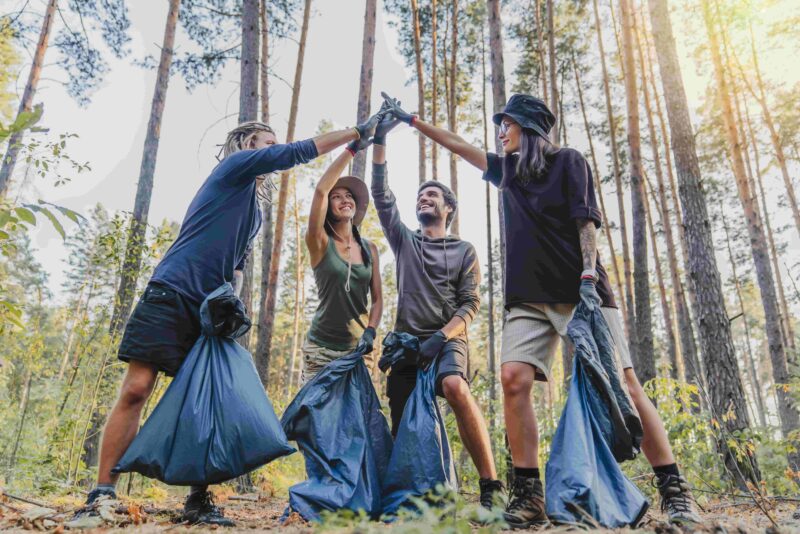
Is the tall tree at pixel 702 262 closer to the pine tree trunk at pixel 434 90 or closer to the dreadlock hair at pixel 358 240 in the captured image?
the dreadlock hair at pixel 358 240

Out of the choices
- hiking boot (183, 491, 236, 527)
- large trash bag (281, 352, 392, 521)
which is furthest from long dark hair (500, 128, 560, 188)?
hiking boot (183, 491, 236, 527)

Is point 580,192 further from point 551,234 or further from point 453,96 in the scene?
point 453,96

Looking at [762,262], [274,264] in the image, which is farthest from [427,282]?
[762,262]

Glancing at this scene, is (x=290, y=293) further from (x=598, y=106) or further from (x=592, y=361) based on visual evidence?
(x=592, y=361)

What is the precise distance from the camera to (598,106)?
1698 cm

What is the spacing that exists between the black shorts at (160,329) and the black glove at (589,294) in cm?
212

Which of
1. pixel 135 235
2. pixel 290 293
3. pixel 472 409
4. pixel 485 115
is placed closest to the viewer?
pixel 472 409

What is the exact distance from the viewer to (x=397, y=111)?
387 centimetres

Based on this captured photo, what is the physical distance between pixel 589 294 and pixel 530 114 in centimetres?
121

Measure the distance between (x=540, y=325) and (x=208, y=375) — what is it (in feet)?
6.03

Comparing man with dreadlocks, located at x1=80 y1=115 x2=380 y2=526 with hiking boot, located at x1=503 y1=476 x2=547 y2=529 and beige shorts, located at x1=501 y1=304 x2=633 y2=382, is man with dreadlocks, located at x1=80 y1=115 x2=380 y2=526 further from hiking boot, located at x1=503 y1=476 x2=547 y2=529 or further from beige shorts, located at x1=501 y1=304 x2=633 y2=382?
beige shorts, located at x1=501 y1=304 x2=633 y2=382

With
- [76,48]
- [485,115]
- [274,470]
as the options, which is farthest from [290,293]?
[274,470]

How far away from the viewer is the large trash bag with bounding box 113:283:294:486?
250 centimetres

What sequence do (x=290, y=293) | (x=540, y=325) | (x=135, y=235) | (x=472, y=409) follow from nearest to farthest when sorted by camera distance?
(x=540, y=325)
(x=472, y=409)
(x=135, y=235)
(x=290, y=293)
